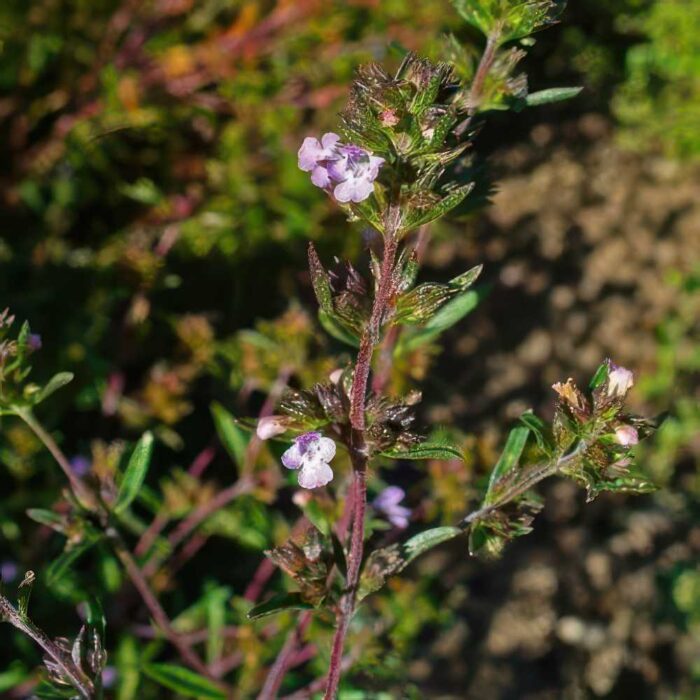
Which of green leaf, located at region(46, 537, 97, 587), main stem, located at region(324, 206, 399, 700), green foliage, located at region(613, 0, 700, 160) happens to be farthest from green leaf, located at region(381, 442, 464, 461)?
green foliage, located at region(613, 0, 700, 160)

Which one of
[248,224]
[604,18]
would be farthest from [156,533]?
[604,18]

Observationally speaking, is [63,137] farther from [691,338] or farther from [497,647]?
[691,338]

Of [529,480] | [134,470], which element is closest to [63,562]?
[134,470]

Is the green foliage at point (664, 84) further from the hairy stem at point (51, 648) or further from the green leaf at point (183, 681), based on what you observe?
the hairy stem at point (51, 648)

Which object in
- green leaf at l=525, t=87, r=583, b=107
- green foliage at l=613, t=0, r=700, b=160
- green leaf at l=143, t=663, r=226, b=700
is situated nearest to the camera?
green leaf at l=525, t=87, r=583, b=107

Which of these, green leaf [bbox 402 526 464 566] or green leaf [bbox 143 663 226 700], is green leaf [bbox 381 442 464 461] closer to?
green leaf [bbox 402 526 464 566]
